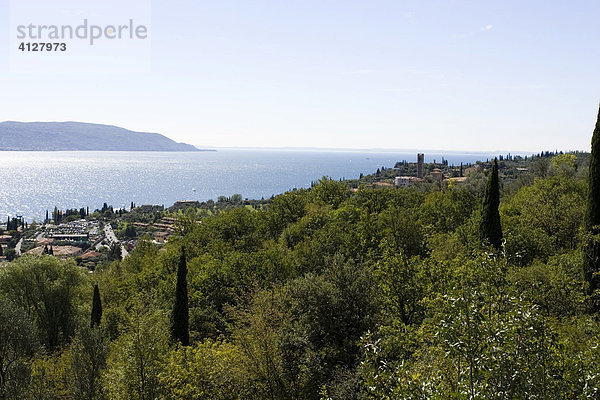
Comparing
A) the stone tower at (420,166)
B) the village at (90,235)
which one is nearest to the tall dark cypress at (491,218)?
the village at (90,235)

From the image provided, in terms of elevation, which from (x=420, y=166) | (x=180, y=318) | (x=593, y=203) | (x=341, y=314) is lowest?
(x=180, y=318)

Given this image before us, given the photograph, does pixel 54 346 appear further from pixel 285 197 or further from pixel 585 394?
pixel 585 394

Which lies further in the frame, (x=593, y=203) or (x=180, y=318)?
(x=180, y=318)

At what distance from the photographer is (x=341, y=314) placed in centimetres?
1866

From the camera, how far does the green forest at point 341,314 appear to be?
281 inches

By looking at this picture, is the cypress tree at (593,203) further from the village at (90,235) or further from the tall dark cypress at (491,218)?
the village at (90,235)

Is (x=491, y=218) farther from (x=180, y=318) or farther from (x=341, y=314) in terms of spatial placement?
(x=180, y=318)

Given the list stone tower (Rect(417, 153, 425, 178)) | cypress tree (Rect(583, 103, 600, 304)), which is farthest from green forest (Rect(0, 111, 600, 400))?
stone tower (Rect(417, 153, 425, 178))

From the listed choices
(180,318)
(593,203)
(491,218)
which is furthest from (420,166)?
(180,318)

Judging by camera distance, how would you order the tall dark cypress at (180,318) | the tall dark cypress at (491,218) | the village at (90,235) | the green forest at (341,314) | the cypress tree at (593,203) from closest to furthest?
the green forest at (341,314), the cypress tree at (593,203), the tall dark cypress at (180,318), the tall dark cypress at (491,218), the village at (90,235)

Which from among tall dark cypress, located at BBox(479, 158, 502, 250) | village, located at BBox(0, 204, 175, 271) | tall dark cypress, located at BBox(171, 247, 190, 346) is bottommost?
village, located at BBox(0, 204, 175, 271)

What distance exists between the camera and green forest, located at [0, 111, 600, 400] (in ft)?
23.4

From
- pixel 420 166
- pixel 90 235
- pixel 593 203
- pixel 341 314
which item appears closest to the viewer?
pixel 341 314

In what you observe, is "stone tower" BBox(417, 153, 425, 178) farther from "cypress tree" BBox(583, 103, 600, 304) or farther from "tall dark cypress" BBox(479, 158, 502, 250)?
"cypress tree" BBox(583, 103, 600, 304)
